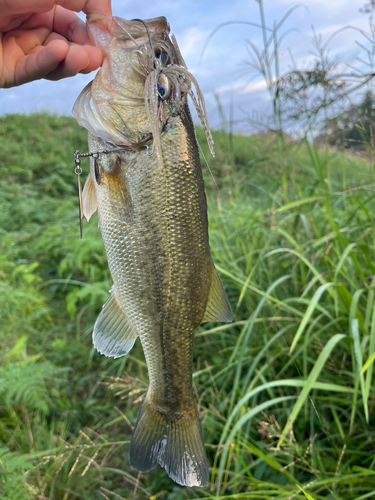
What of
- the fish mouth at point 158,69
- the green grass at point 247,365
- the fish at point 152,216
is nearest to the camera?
the fish mouth at point 158,69

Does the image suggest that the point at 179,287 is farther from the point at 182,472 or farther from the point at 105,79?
the point at 105,79

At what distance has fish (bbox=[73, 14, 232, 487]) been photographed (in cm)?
113

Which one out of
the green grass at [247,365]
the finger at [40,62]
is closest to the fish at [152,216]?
the finger at [40,62]

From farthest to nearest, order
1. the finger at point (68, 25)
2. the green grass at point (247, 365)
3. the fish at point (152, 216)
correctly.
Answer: the green grass at point (247, 365), the finger at point (68, 25), the fish at point (152, 216)

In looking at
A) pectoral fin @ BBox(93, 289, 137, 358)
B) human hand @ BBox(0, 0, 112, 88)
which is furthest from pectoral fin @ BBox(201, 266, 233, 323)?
human hand @ BBox(0, 0, 112, 88)

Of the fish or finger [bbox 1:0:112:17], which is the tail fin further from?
finger [bbox 1:0:112:17]

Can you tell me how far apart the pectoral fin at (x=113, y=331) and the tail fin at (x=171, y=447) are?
0.26 meters

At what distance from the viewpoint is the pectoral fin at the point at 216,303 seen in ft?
4.04

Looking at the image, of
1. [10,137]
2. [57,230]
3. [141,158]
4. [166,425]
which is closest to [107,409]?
[166,425]

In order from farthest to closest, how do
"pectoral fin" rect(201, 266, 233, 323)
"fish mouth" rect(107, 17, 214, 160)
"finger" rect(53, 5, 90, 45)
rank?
"finger" rect(53, 5, 90, 45) → "pectoral fin" rect(201, 266, 233, 323) → "fish mouth" rect(107, 17, 214, 160)

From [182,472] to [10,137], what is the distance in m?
7.80

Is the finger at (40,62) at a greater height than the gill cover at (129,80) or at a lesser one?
greater

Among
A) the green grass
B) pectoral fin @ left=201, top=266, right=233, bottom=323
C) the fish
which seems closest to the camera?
the fish

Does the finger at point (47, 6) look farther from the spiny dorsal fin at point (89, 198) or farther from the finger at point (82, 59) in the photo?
the spiny dorsal fin at point (89, 198)
